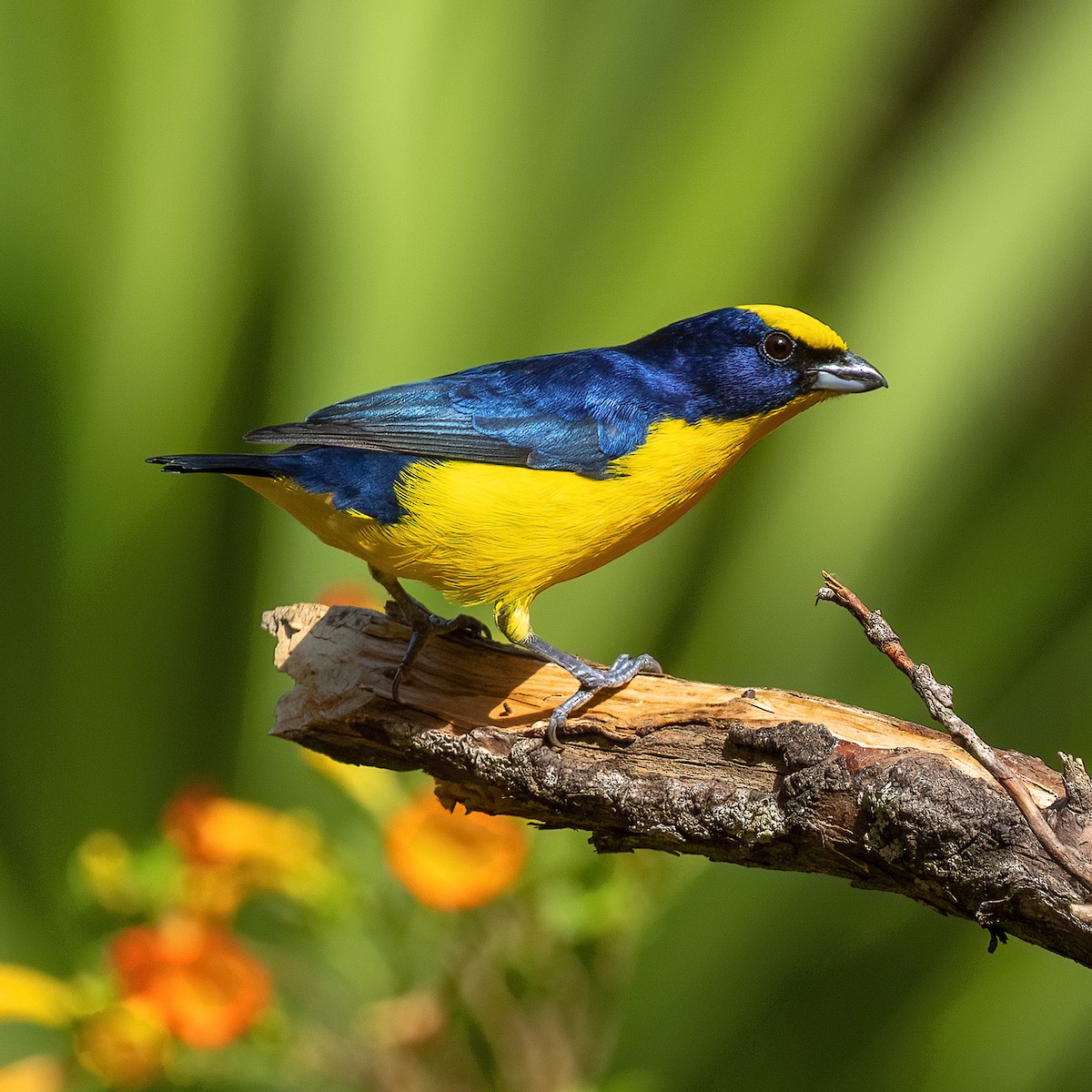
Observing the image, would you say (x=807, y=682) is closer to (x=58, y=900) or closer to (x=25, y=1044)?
(x=58, y=900)

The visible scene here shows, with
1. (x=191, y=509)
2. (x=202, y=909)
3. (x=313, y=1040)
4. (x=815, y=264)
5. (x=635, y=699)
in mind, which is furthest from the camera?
(x=815, y=264)

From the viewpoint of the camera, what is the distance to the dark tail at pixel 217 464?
8.47 feet

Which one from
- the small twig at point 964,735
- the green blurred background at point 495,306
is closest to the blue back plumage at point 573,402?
the small twig at point 964,735

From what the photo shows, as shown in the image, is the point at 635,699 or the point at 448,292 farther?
the point at 448,292

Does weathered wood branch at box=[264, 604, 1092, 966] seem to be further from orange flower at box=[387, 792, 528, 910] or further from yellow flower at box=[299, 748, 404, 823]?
yellow flower at box=[299, 748, 404, 823]

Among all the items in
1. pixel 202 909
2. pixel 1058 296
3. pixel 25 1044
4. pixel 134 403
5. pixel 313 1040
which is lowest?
pixel 25 1044

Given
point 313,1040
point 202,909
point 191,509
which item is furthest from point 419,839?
point 191,509

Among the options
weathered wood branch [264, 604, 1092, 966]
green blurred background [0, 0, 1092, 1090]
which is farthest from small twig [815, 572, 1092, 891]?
green blurred background [0, 0, 1092, 1090]

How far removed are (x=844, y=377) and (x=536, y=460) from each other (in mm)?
738

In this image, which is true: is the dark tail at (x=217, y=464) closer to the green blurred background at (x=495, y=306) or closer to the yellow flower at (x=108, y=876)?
the yellow flower at (x=108, y=876)

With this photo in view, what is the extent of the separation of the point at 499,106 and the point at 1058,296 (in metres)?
2.05

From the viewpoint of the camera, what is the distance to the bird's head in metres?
2.80

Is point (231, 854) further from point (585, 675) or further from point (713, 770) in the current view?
point (713, 770)

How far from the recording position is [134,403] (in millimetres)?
4172
